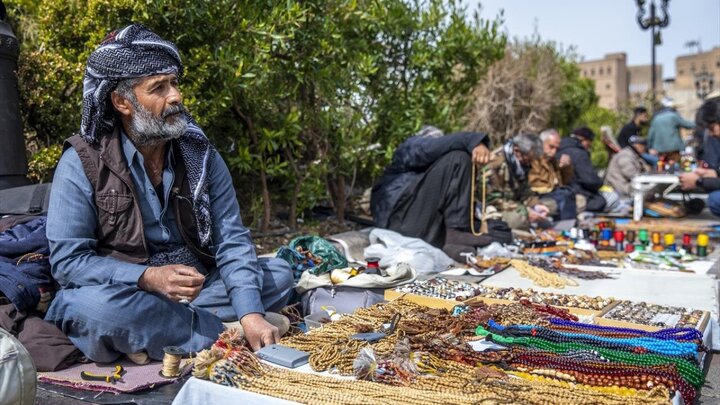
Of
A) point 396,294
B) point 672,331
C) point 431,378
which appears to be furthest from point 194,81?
point 672,331

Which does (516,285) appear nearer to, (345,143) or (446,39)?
(345,143)

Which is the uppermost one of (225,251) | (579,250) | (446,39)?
(446,39)

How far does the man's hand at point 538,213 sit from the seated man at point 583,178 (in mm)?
1741

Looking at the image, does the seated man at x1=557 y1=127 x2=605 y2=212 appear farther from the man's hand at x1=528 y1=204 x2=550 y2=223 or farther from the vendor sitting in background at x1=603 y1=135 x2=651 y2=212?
the man's hand at x1=528 y1=204 x2=550 y2=223

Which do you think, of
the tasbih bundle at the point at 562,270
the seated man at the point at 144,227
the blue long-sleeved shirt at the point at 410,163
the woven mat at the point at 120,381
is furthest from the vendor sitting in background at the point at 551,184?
the woven mat at the point at 120,381

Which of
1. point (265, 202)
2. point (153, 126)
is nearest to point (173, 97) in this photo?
point (153, 126)

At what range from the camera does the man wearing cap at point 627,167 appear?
35.8ft

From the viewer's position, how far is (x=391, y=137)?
778 cm

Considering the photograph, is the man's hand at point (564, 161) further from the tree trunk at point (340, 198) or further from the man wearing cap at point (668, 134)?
the tree trunk at point (340, 198)

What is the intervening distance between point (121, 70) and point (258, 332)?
1494 mm

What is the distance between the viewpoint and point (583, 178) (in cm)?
1010

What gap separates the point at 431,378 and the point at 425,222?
3769 mm

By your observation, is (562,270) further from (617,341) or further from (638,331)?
(617,341)

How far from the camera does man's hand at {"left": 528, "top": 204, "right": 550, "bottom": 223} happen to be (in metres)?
8.22
